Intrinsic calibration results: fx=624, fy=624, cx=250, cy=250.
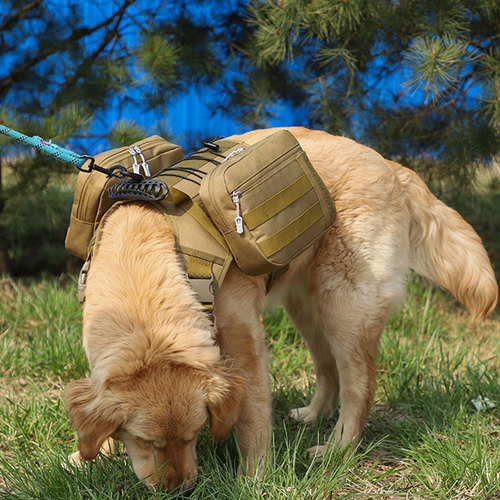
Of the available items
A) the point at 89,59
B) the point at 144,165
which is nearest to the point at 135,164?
the point at 144,165

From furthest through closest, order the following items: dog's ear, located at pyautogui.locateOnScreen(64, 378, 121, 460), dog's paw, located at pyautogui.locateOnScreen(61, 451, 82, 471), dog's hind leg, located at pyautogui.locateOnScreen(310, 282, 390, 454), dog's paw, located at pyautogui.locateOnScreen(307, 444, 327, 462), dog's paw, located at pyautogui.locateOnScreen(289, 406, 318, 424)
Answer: dog's paw, located at pyautogui.locateOnScreen(289, 406, 318, 424) → dog's hind leg, located at pyautogui.locateOnScreen(310, 282, 390, 454) → dog's paw, located at pyautogui.locateOnScreen(307, 444, 327, 462) → dog's paw, located at pyautogui.locateOnScreen(61, 451, 82, 471) → dog's ear, located at pyautogui.locateOnScreen(64, 378, 121, 460)

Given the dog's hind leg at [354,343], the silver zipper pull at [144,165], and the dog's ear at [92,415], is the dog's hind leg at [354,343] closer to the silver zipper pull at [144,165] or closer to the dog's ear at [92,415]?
the silver zipper pull at [144,165]

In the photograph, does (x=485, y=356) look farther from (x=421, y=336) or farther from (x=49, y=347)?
(x=49, y=347)

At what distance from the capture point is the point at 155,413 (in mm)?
2371

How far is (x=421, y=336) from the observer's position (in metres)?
4.56

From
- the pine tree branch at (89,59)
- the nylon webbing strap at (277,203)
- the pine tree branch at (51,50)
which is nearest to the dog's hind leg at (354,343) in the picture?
the nylon webbing strap at (277,203)

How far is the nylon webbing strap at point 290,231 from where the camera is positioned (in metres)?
2.70

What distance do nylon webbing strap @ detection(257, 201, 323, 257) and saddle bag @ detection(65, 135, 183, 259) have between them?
71 cm

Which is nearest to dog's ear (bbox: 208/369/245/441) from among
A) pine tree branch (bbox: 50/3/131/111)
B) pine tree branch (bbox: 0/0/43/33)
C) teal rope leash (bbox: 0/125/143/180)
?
teal rope leash (bbox: 0/125/143/180)

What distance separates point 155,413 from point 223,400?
11.3 inches

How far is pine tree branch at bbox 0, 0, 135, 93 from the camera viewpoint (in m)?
5.47

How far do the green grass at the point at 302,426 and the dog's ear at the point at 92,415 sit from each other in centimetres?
21

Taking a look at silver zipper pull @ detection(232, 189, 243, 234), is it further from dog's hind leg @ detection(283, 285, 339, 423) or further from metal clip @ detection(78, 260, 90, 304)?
dog's hind leg @ detection(283, 285, 339, 423)

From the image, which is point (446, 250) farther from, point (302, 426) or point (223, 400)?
point (223, 400)
